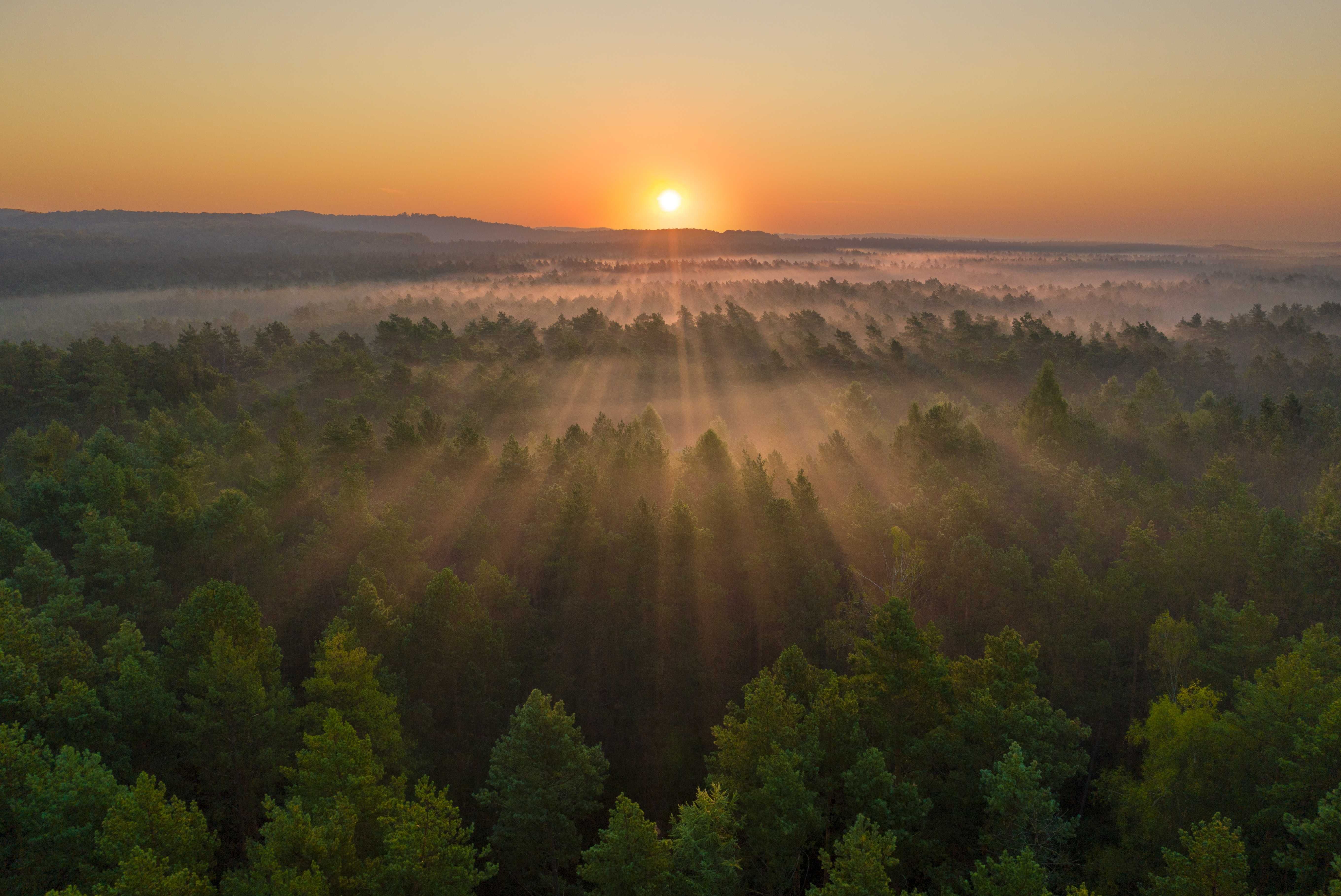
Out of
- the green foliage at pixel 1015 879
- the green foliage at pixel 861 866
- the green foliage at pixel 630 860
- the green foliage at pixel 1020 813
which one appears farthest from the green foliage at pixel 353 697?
the green foliage at pixel 1020 813

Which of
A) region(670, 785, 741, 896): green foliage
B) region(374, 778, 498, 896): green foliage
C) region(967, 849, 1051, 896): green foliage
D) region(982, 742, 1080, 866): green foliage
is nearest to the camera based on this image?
region(967, 849, 1051, 896): green foliage

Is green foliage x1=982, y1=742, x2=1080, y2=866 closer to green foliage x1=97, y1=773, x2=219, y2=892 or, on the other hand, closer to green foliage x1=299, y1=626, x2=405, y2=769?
green foliage x1=299, y1=626, x2=405, y2=769

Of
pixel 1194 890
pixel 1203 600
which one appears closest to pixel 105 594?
pixel 1194 890

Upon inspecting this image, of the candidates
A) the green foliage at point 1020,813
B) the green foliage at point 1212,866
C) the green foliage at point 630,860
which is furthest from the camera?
the green foliage at point 1020,813

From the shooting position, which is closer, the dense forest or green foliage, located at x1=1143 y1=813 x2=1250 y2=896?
green foliage, located at x1=1143 y1=813 x2=1250 y2=896

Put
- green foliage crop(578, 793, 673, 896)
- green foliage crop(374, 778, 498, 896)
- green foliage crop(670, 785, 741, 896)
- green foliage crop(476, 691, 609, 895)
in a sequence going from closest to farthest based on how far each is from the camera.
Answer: green foliage crop(374, 778, 498, 896), green foliage crop(670, 785, 741, 896), green foliage crop(578, 793, 673, 896), green foliage crop(476, 691, 609, 895)

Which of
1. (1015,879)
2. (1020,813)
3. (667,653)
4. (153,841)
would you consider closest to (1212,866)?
(1020,813)

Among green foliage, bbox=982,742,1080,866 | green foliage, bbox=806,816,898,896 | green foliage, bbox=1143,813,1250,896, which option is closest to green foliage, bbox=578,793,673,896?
green foliage, bbox=806,816,898,896

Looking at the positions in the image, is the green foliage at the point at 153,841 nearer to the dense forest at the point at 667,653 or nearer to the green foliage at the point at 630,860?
the dense forest at the point at 667,653

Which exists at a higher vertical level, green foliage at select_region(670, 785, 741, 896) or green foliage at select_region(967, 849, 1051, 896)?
green foliage at select_region(967, 849, 1051, 896)

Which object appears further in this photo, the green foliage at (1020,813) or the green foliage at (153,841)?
the green foliage at (1020,813)

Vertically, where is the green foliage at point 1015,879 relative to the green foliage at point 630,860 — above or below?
above
